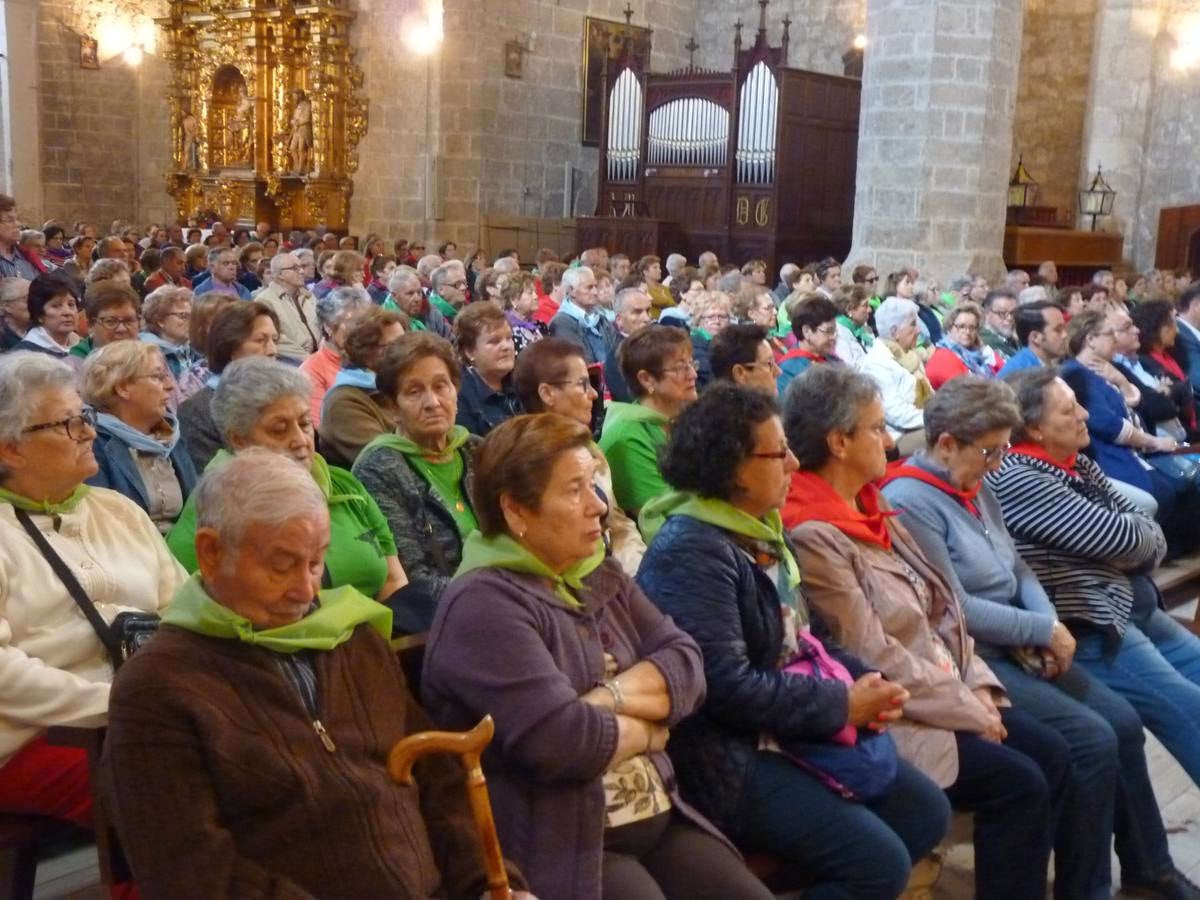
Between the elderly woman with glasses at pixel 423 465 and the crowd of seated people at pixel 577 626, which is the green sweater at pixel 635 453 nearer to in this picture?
the crowd of seated people at pixel 577 626

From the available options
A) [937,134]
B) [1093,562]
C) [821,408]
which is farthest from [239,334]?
[937,134]

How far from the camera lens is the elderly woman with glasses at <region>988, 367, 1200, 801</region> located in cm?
322

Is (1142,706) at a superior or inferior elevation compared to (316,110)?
inferior

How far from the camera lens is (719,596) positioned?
93.7 inches

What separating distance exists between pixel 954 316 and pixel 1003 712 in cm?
432

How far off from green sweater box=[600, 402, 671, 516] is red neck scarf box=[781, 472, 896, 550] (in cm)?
78

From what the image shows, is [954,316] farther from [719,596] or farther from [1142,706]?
[719,596]

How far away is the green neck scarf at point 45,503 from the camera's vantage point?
238cm

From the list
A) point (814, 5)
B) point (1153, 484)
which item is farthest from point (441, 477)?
point (814, 5)

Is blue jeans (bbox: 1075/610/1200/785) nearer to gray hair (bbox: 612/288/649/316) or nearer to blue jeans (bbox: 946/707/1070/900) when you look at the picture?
blue jeans (bbox: 946/707/1070/900)

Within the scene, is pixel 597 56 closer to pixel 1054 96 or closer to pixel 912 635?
pixel 1054 96

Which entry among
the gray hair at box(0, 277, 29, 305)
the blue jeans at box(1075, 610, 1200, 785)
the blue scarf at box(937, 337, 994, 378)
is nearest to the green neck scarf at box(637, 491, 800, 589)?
the blue jeans at box(1075, 610, 1200, 785)

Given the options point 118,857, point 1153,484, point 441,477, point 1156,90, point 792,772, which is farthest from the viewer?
point 1156,90

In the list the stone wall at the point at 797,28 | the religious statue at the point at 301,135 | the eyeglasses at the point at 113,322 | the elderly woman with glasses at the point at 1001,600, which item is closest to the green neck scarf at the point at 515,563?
the elderly woman with glasses at the point at 1001,600
